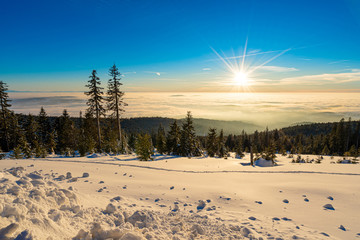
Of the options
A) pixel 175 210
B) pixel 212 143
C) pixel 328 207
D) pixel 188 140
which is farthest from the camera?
Answer: pixel 212 143

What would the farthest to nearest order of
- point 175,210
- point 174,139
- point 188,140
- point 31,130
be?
1. point 174,139
2. point 31,130
3. point 188,140
4. point 175,210

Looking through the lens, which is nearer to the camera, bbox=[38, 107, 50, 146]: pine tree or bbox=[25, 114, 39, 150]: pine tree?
bbox=[25, 114, 39, 150]: pine tree

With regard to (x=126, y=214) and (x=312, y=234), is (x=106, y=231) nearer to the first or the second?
(x=126, y=214)

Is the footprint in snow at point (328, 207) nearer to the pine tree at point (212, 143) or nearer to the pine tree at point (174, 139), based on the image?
the pine tree at point (174, 139)

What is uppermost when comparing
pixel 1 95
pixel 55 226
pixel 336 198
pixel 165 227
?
pixel 1 95

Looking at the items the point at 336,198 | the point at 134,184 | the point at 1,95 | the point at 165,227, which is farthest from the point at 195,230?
the point at 1,95

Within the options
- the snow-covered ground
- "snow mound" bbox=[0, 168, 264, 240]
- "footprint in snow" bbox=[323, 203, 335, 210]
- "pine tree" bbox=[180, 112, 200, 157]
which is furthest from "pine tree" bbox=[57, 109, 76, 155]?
"footprint in snow" bbox=[323, 203, 335, 210]

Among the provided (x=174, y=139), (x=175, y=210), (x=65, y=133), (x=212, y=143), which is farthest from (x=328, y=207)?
(x=65, y=133)

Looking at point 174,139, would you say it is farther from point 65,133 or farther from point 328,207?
point 328,207

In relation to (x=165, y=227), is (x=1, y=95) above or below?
above

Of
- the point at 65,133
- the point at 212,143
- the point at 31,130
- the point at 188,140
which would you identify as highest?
the point at 31,130

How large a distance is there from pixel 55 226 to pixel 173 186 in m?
4.92

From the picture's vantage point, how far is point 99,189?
721 cm

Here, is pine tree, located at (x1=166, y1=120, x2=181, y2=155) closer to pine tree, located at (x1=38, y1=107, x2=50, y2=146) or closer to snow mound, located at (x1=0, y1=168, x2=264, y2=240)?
pine tree, located at (x1=38, y1=107, x2=50, y2=146)
